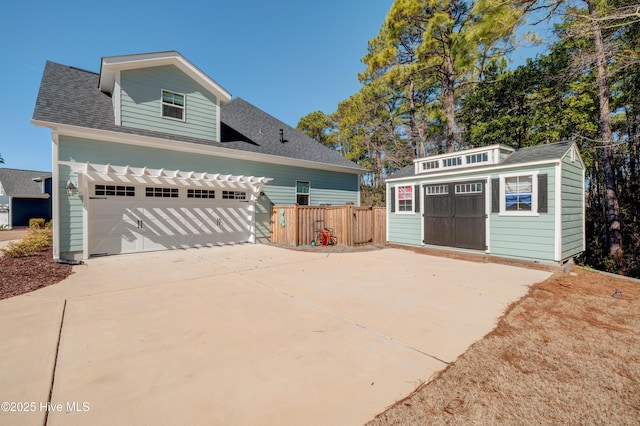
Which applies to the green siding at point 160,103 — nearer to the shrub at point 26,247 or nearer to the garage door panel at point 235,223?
the garage door panel at point 235,223

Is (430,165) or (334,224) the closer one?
(430,165)

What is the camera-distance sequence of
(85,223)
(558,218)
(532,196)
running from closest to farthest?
(558,218) → (532,196) → (85,223)

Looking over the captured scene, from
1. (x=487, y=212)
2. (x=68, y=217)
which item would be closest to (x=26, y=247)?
(x=68, y=217)

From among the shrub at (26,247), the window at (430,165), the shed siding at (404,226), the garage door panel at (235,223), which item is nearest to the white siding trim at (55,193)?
the shrub at (26,247)

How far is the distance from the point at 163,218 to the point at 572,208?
12029 millimetres

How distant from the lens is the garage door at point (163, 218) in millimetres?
7699

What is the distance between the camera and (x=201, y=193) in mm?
9469

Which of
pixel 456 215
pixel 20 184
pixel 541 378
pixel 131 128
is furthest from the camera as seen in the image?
pixel 20 184

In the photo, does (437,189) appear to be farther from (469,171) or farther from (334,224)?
(334,224)

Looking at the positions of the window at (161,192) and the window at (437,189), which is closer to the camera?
the window at (437,189)

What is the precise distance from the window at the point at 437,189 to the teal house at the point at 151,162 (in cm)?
533

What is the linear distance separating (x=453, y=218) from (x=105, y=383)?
845cm

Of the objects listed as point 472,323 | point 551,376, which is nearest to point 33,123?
point 472,323

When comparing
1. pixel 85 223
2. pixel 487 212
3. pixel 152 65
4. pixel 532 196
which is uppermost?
pixel 152 65
